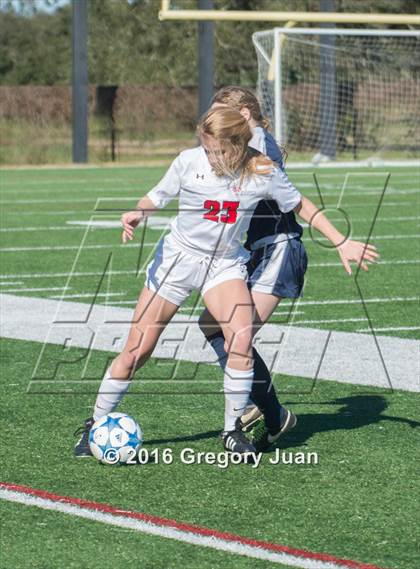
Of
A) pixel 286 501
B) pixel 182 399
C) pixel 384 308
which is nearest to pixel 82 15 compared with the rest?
pixel 384 308

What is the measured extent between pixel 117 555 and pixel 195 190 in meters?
2.01

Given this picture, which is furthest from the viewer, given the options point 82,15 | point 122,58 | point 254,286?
point 122,58

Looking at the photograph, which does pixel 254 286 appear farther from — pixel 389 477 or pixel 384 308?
pixel 384 308

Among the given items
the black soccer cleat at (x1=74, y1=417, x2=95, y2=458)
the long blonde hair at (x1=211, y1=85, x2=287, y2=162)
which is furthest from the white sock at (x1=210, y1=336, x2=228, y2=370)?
the long blonde hair at (x1=211, y1=85, x2=287, y2=162)

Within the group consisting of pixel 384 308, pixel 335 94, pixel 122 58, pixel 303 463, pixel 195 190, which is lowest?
pixel 122 58

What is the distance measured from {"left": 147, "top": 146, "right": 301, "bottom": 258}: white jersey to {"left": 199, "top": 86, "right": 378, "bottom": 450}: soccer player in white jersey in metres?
0.39

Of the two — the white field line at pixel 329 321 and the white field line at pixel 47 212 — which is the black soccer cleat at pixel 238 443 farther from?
the white field line at pixel 47 212

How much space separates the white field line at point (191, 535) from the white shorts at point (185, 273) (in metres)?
1.24

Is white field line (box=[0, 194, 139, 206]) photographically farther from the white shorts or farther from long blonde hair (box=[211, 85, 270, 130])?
the white shorts

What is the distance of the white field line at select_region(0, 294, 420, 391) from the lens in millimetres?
8938

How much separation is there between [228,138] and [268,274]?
954mm

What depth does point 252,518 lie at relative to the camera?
5656 mm

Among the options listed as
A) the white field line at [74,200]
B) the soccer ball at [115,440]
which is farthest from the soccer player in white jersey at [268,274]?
the white field line at [74,200]

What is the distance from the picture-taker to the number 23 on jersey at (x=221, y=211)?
21.1 ft
